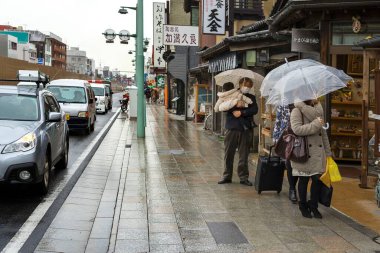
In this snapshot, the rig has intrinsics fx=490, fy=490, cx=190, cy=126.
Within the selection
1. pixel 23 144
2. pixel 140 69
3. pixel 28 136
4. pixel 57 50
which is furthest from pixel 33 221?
pixel 57 50

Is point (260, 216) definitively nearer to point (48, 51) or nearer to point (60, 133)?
point (60, 133)

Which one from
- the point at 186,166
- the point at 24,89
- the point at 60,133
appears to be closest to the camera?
the point at 24,89

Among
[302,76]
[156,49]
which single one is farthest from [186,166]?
[156,49]

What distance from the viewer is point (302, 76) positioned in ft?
20.4

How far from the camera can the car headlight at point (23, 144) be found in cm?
698

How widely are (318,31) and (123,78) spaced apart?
520 feet

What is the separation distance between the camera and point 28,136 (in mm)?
7254

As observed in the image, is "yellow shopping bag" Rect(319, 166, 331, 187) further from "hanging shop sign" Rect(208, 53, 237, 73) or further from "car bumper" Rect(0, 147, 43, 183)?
"hanging shop sign" Rect(208, 53, 237, 73)

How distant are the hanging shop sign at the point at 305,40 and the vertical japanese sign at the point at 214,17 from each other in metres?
8.06

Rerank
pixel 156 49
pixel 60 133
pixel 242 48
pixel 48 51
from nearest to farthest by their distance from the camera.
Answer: pixel 60 133, pixel 242 48, pixel 156 49, pixel 48 51

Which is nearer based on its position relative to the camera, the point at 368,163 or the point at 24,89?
the point at 368,163

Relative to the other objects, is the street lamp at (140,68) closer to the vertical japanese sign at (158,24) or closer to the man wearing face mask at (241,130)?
the man wearing face mask at (241,130)

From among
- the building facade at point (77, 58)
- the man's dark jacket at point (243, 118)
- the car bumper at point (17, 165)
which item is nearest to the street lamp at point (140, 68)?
the man's dark jacket at point (243, 118)

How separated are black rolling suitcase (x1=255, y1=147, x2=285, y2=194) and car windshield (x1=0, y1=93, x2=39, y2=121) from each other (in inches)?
150
